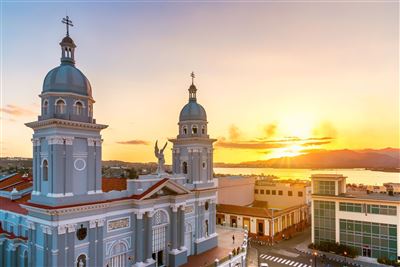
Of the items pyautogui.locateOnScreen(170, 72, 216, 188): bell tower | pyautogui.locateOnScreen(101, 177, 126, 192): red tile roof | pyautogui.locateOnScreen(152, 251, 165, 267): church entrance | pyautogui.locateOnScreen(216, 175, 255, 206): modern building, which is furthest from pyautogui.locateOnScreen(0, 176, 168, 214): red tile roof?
pyautogui.locateOnScreen(216, 175, 255, 206): modern building

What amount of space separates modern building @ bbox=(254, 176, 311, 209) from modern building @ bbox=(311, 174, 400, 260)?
1757 cm

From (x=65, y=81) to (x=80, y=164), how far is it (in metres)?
6.40

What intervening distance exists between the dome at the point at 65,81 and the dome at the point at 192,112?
14671 millimetres

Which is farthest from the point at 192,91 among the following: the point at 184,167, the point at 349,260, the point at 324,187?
the point at 349,260

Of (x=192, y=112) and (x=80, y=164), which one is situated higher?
(x=192, y=112)

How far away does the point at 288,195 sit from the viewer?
6328cm

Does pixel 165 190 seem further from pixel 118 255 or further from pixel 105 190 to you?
pixel 118 255

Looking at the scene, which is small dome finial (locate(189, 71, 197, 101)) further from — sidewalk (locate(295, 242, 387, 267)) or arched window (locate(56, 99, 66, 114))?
sidewalk (locate(295, 242, 387, 267))

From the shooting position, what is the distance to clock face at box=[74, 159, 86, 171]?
2275 centimetres

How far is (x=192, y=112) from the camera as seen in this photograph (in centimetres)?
3609

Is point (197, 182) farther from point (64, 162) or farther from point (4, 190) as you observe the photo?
point (4, 190)

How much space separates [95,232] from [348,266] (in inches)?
1233

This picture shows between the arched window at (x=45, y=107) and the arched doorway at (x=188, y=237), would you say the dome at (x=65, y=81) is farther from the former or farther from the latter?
the arched doorway at (x=188, y=237)

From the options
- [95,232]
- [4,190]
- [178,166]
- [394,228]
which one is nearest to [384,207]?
[394,228]
